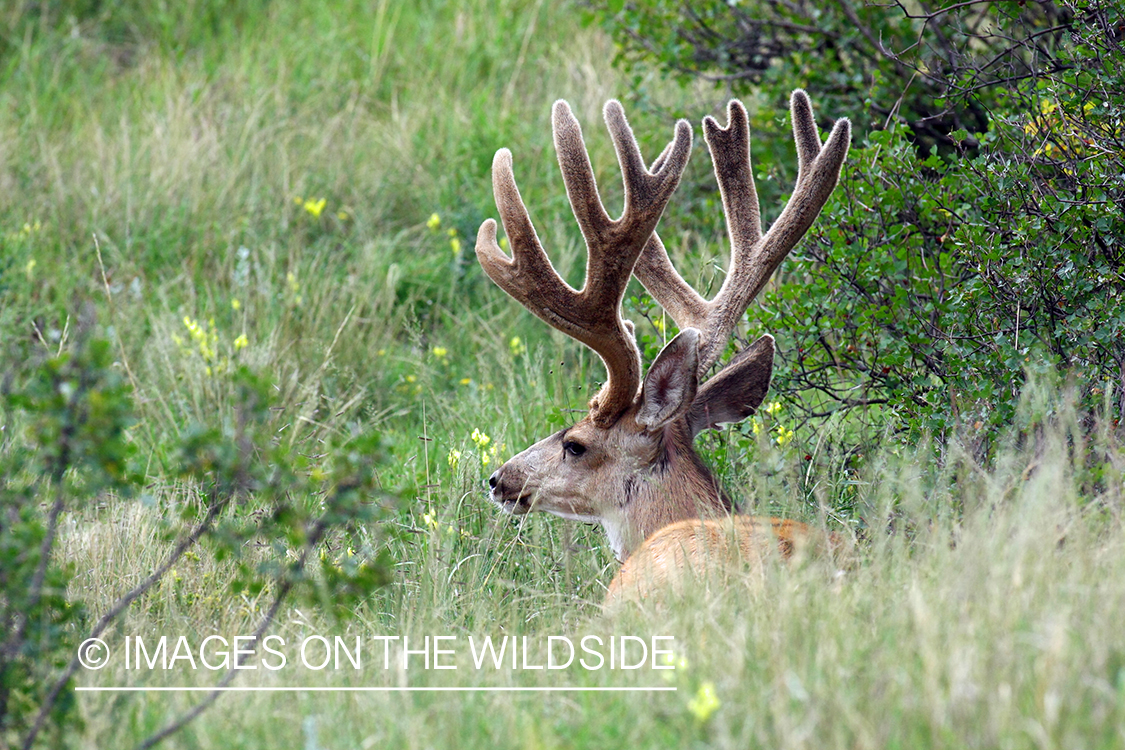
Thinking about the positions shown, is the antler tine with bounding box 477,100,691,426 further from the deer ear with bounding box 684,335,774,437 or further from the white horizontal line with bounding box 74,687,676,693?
the white horizontal line with bounding box 74,687,676,693

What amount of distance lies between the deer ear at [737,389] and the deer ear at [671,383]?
24cm

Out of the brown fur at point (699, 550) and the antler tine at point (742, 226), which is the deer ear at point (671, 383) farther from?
the brown fur at point (699, 550)

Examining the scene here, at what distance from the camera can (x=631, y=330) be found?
4.97 m

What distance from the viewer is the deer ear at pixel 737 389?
4.77 metres

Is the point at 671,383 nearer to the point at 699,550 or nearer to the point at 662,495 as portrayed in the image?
the point at 662,495

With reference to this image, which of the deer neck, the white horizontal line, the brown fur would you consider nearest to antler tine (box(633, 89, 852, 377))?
the deer neck

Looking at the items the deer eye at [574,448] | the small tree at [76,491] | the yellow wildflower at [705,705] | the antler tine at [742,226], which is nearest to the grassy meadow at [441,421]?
the yellow wildflower at [705,705]

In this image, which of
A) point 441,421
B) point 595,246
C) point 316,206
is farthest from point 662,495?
point 316,206

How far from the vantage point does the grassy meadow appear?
103 inches

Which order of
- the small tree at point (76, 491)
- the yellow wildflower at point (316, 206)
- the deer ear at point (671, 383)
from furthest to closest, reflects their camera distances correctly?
1. the yellow wildflower at point (316, 206)
2. the deer ear at point (671, 383)
3. the small tree at point (76, 491)

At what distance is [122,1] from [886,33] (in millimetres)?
7133

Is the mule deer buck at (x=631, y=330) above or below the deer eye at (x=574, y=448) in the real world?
above

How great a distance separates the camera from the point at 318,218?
27.3 feet

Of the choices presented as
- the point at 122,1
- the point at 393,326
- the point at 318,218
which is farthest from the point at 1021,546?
the point at 122,1
